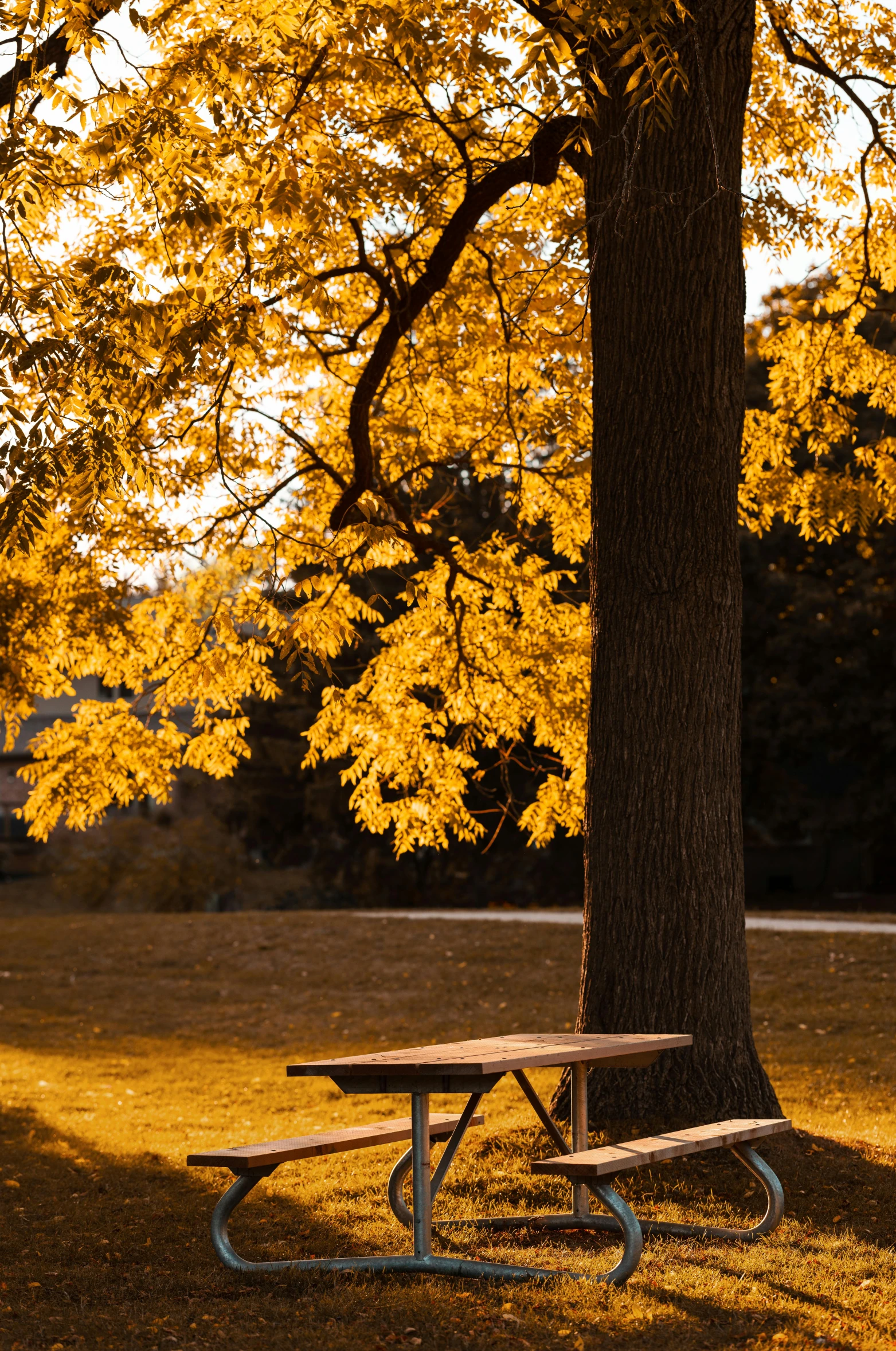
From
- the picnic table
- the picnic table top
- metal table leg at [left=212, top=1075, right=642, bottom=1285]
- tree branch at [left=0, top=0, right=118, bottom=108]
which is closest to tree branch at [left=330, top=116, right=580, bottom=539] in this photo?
tree branch at [left=0, top=0, right=118, bottom=108]

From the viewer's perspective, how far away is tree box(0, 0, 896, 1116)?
249 inches

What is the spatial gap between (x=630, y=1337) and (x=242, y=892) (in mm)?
30109

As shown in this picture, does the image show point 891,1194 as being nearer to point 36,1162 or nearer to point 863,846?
point 36,1162

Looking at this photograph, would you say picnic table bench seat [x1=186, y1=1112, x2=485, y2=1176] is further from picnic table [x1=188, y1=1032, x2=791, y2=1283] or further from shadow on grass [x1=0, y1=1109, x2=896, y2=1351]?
shadow on grass [x1=0, y1=1109, x2=896, y2=1351]

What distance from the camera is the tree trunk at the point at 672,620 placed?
7.23 metres

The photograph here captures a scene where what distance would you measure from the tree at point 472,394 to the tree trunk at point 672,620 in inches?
0.7

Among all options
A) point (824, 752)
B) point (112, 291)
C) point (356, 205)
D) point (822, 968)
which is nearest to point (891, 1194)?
point (112, 291)

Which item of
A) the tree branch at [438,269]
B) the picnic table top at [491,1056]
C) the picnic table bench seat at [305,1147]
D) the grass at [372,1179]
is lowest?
the grass at [372,1179]

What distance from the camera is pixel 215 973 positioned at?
64.3 feet

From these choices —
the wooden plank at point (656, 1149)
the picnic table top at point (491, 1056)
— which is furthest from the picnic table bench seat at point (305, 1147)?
the wooden plank at point (656, 1149)

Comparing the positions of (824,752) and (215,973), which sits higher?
(824,752)

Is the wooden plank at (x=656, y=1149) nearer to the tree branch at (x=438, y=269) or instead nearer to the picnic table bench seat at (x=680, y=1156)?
the picnic table bench seat at (x=680, y=1156)

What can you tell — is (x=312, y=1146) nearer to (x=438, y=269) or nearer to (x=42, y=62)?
(x=42, y=62)

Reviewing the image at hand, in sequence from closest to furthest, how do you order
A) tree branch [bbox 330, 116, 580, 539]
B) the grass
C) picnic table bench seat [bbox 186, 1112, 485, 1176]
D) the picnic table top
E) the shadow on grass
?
the shadow on grass
the grass
the picnic table top
picnic table bench seat [bbox 186, 1112, 485, 1176]
tree branch [bbox 330, 116, 580, 539]
